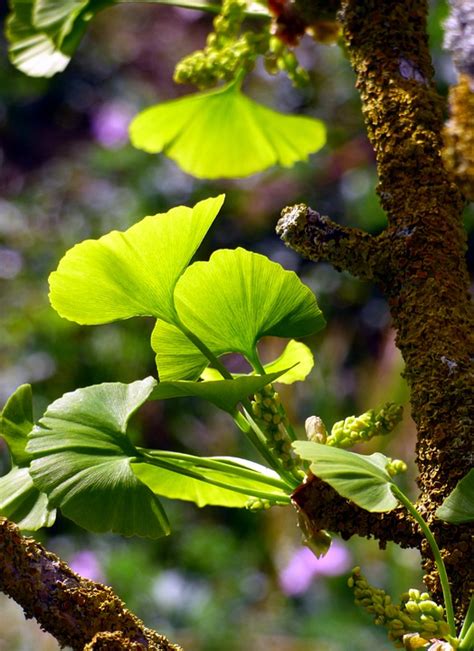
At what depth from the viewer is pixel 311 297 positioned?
36 centimetres

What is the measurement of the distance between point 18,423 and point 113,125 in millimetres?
2204

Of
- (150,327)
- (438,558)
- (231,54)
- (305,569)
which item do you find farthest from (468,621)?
(150,327)

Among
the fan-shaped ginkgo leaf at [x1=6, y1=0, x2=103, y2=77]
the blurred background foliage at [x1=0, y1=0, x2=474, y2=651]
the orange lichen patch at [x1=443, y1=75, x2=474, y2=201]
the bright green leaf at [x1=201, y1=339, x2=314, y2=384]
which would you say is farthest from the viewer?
the blurred background foliage at [x1=0, y1=0, x2=474, y2=651]

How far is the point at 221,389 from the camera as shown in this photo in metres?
0.34

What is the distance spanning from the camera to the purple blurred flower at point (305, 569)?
66.9 inches

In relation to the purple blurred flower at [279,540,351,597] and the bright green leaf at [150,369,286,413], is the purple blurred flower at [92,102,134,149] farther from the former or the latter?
the bright green leaf at [150,369,286,413]

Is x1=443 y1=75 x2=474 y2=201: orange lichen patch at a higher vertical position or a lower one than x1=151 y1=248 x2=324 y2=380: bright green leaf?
higher

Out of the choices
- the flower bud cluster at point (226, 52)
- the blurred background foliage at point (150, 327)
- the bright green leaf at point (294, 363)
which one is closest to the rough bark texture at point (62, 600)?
the bright green leaf at point (294, 363)

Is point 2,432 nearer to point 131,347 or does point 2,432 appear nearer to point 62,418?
point 62,418

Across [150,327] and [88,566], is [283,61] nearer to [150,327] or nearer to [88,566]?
[88,566]

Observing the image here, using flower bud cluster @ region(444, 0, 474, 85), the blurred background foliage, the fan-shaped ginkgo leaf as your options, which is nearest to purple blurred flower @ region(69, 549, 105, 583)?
the blurred background foliage

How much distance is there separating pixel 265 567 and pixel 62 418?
5.23 ft

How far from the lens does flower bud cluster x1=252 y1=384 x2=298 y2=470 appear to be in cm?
36

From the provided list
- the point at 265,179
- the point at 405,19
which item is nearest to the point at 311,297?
the point at 405,19
